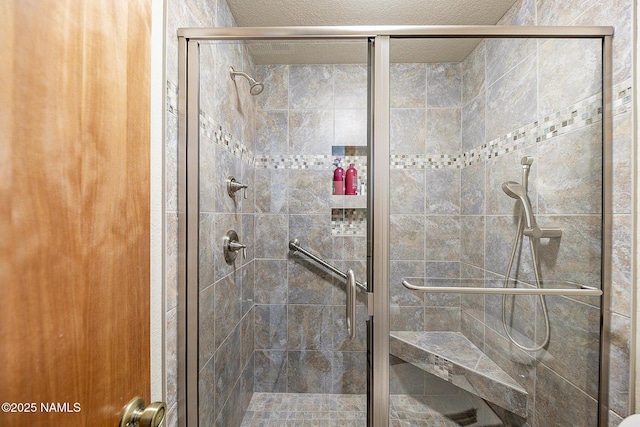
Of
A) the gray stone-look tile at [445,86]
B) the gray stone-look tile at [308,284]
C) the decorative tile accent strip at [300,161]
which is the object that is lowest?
the gray stone-look tile at [308,284]

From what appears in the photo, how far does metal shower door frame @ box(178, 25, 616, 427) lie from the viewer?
1059 millimetres

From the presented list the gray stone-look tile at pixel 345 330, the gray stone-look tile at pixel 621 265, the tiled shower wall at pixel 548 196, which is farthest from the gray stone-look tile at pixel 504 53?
the gray stone-look tile at pixel 345 330

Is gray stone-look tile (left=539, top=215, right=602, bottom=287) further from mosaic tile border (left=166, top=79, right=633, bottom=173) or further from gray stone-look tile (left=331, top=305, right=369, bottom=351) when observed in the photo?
gray stone-look tile (left=331, top=305, right=369, bottom=351)

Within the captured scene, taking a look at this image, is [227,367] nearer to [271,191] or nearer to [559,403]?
[271,191]

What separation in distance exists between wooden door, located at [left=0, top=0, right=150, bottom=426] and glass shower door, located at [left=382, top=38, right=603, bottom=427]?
84cm

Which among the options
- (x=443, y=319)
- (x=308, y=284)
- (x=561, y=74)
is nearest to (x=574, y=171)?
(x=561, y=74)

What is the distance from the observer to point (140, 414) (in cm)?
52

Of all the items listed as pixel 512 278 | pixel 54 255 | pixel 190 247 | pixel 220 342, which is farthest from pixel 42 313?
pixel 512 278

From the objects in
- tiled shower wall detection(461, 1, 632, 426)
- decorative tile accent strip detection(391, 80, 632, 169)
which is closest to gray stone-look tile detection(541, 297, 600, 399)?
tiled shower wall detection(461, 1, 632, 426)

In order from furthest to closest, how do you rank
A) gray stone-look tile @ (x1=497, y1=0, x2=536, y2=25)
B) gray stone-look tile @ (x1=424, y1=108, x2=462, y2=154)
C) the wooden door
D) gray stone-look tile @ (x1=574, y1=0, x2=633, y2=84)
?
gray stone-look tile @ (x1=497, y1=0, x2=536, y2=25) < gray stone-look tile @ (x1=424, y1=108, x2=462, y2=154) < gray stone-look tile @ (x1=574, y1=0, x2=633, y2=84) < the wooden door

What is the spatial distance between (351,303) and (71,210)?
0.94 meters

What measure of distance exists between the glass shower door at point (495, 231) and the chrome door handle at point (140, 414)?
31.4 inches

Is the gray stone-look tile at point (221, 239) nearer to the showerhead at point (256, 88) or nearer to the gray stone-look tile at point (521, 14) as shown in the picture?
the showerhead at point (256, 88)

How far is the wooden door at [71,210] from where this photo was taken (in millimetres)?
315
